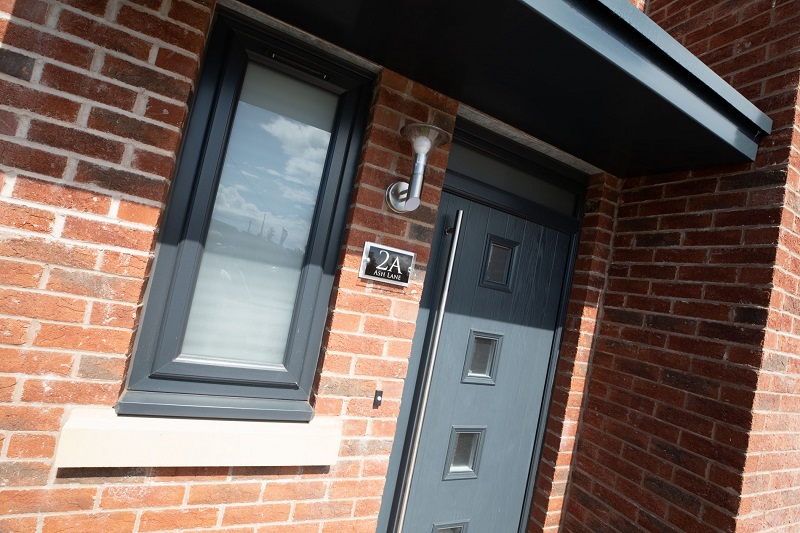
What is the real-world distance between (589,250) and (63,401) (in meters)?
2.56

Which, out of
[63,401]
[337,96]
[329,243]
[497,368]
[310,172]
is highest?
[337,96]

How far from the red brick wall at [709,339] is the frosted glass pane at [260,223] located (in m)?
1.84

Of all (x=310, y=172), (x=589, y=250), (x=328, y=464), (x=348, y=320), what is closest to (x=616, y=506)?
(x=589, y=250)

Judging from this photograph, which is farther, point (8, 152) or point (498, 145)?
point (498, 145)

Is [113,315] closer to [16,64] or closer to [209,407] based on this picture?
[209,407]

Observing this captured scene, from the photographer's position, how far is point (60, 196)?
4.51 feet

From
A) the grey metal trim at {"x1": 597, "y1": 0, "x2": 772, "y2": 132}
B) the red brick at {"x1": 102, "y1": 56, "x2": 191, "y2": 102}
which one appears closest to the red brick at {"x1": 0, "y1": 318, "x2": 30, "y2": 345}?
the red brick at {"x1": 102, "y1": 56, "x2": 191, "y2": 102}

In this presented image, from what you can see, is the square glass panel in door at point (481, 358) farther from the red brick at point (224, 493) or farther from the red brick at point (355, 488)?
the red brick at point (224, 493)

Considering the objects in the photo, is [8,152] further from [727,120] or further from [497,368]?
[727,120]

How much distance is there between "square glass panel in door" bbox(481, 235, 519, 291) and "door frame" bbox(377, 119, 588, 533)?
0.18 metres

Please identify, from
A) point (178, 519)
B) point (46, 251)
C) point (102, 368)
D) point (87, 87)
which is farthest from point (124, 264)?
point (178, 519)

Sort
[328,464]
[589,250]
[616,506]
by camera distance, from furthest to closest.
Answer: [589,250] → [616,506] → [328,464]

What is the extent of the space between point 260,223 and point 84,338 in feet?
2.35

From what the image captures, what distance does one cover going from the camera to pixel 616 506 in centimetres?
231
